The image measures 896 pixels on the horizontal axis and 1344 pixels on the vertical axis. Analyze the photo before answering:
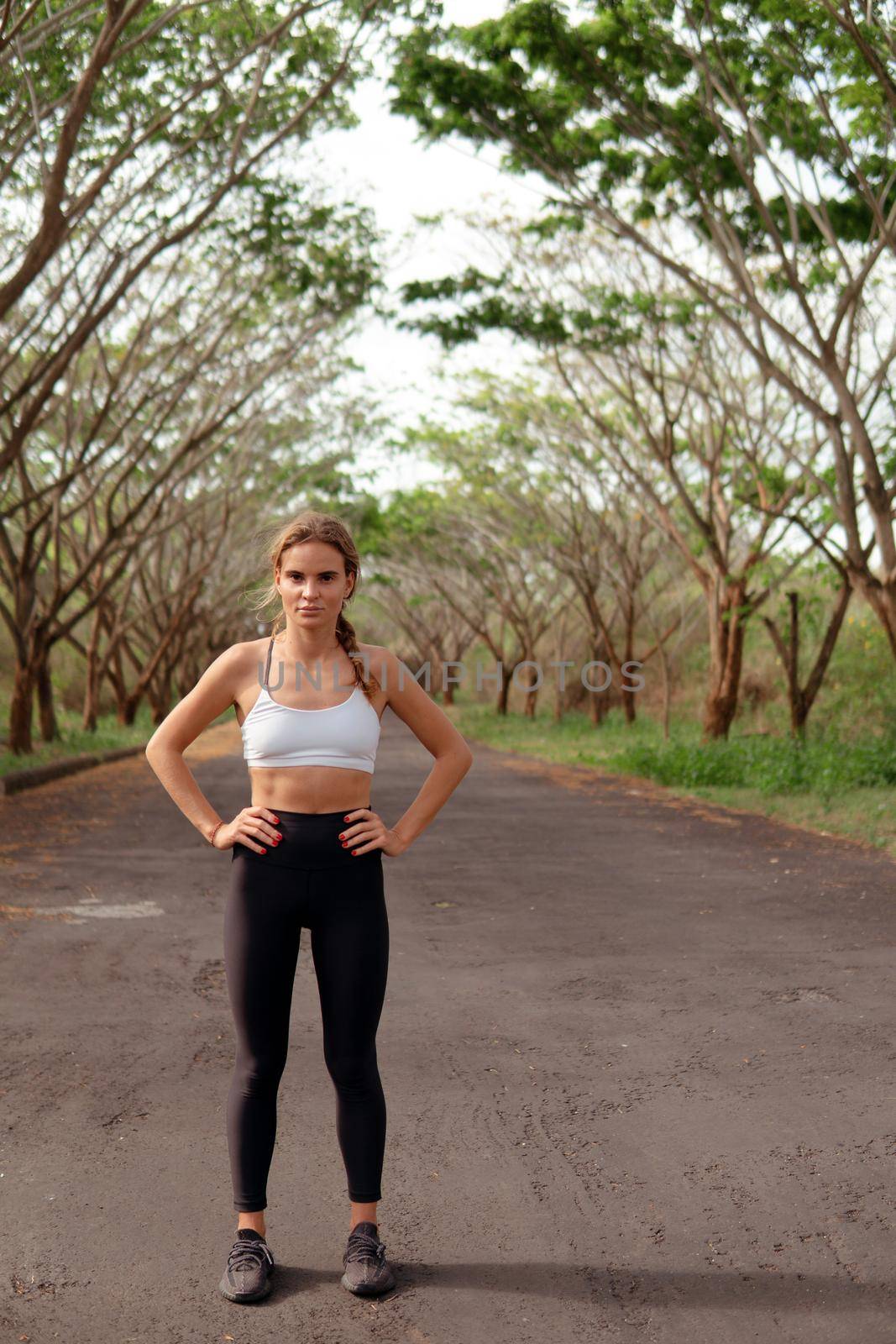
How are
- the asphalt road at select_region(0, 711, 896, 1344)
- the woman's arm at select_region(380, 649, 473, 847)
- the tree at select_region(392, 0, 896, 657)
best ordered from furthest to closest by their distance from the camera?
the tree at select_region(392, 0, 896, 657) < the woman's arm at select_region(380, 649, 473, 847) < the asphalt road at select_region(0, 711, 896, 1344)

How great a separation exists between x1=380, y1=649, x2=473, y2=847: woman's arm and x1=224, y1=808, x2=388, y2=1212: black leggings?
0.79 ft

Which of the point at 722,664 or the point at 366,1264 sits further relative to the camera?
the point at 722,664

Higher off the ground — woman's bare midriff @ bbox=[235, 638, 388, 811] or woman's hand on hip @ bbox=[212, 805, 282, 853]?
woman's bare midriff @ bbox=[235, 638, 388, 811]

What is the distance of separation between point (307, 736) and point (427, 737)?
1.37 feet

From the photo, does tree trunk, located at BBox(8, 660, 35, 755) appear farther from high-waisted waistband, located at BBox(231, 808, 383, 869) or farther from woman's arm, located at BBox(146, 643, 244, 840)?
high-waisted waistband, located at BBox(231, 808, 383, 869)

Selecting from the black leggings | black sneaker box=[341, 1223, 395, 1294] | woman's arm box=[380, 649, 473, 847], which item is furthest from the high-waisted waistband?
black sneaker box=[341, 1223, 395, 1294]

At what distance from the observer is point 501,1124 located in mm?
4324

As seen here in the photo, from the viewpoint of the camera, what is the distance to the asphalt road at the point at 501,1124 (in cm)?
314

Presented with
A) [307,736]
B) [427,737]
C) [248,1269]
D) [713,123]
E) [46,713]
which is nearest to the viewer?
[248,1269]

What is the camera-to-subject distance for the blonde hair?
11.2 ft

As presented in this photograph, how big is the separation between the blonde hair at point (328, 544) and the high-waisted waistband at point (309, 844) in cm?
36

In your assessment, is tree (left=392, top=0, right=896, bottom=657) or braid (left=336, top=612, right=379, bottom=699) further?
tree (left=392, top=0, right=896, bottom=657)

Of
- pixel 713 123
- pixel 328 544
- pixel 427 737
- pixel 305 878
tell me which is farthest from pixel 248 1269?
pixel 713 123

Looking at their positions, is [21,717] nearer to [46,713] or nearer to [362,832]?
[46,713]
